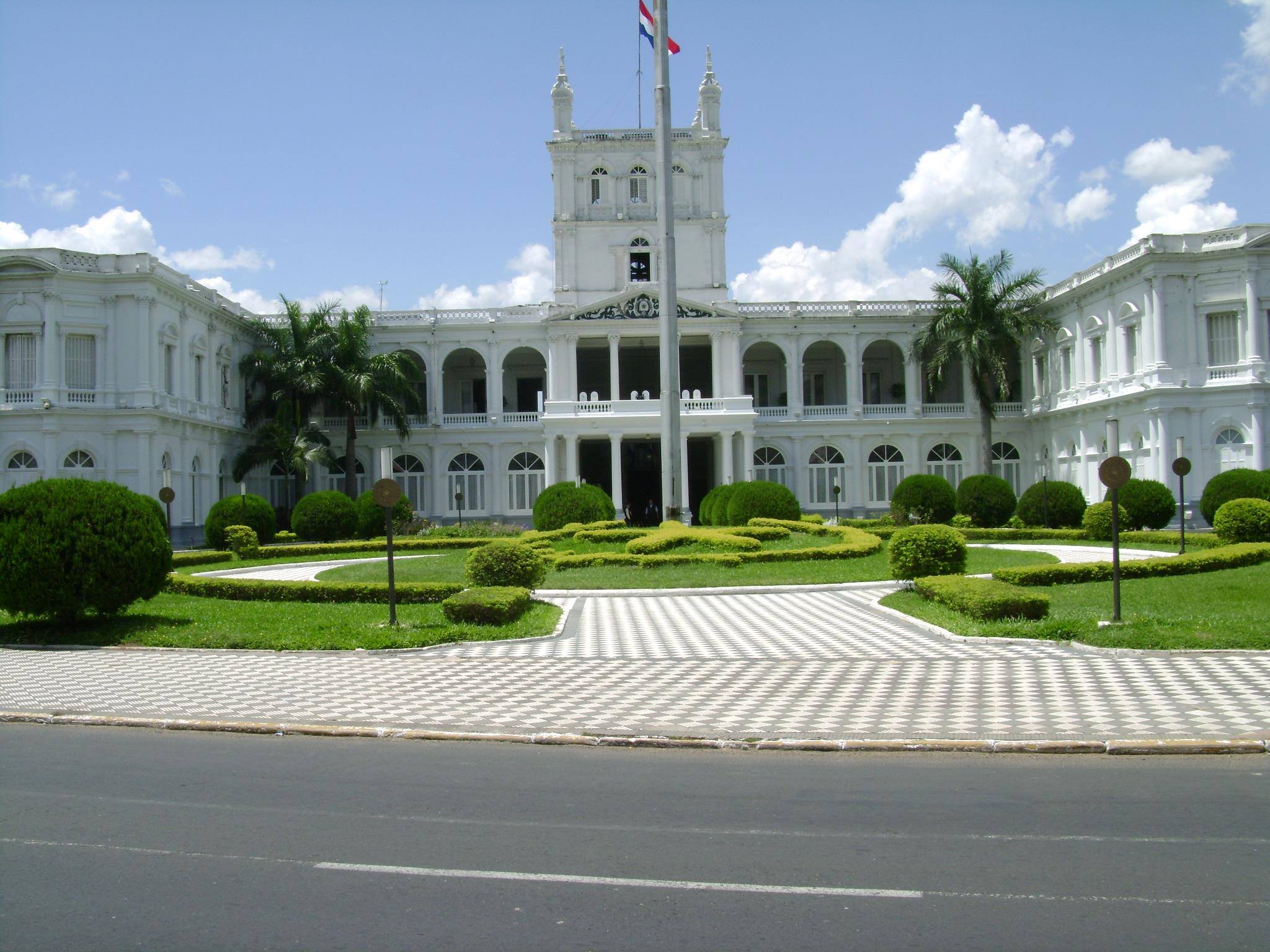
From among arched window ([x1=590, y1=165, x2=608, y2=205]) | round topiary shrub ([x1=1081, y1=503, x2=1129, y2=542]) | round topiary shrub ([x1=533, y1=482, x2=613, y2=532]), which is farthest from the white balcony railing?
round topiary shrub ([x1=533, y1=482, x2=613, y2=532])

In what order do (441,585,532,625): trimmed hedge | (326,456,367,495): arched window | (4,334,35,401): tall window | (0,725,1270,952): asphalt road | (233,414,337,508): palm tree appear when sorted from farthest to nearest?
(326,456,367,495): arched window < (233,414,337,508): palm tree < (4,334,35,401): tall window < (441,585,532,625): trimmed hedge < (0,725,1270,952): asphalt road

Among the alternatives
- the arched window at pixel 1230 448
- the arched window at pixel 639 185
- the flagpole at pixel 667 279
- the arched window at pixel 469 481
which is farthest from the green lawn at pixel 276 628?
the arched window at pixel 639 185

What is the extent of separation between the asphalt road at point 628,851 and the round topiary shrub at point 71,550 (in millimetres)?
6753

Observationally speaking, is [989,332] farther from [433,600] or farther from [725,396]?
[433,600]

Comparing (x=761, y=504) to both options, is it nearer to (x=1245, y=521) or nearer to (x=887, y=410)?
(x=1245, y=521)

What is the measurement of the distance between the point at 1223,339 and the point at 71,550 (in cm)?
3660

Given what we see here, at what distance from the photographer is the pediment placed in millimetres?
46250

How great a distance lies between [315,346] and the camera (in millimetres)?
44656

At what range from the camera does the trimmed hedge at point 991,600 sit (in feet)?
46.8

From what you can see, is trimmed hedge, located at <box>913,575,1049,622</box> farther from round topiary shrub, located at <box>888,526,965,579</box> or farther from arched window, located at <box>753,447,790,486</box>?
arched window, located at <box>753,447,790,486</box>

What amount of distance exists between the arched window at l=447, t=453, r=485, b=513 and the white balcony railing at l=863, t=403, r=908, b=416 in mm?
18645

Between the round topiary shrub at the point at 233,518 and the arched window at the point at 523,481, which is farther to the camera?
the arched window at the point at 523,481

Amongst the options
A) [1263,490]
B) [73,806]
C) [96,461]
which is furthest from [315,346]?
[73,806]

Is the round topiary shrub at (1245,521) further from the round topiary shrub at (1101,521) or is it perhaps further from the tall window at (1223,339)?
the tall window at (1223,339)
